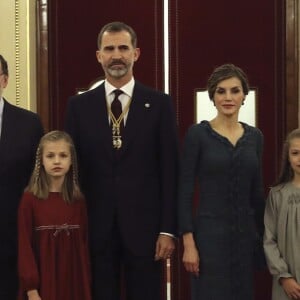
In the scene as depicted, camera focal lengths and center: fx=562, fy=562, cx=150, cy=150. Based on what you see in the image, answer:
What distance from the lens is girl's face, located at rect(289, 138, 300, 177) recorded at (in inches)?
86.6

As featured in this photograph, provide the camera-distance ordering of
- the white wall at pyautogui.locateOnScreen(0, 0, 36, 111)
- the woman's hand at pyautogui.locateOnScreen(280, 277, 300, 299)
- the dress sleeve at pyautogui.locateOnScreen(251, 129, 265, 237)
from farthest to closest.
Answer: the white wall at pyautogui.locateOnScreen(0, 0, 36, 111) → the dress sleeve at pyautogui.locateOnScreen(251, 129, 265, 237) → the woman's hand at pyautogui.locateOnScreen(280, 277, 300, 299)

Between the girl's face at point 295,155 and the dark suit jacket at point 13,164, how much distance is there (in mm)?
1062

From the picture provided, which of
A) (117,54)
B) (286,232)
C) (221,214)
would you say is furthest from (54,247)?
(286,232)

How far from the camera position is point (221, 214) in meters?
2.13

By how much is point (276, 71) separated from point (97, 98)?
143 centimetres

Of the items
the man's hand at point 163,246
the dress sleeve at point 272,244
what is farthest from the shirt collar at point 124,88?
the dress sleeve at point 272,244

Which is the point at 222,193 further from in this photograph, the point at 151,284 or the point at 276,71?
the point at 276,71

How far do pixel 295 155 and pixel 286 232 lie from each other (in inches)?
12.0

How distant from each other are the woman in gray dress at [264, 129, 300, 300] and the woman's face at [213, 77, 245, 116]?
10.7 inches

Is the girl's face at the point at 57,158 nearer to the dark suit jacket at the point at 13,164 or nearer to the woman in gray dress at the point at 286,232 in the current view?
the dark suit jacket at the point at 13,164

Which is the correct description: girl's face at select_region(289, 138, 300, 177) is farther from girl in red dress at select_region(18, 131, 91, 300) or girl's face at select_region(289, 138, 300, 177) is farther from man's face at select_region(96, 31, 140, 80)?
girl in red dress at select_region(18, 131, 91, 300)

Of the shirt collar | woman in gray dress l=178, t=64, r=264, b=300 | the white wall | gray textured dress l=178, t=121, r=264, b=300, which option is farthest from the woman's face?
the white wall

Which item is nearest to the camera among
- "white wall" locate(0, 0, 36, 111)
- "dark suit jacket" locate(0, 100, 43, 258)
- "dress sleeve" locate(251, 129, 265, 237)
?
"dress sleeve" locate(251, 129, 265, 237)

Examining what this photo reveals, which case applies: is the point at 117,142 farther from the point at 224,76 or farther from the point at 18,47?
the point at 18,47
